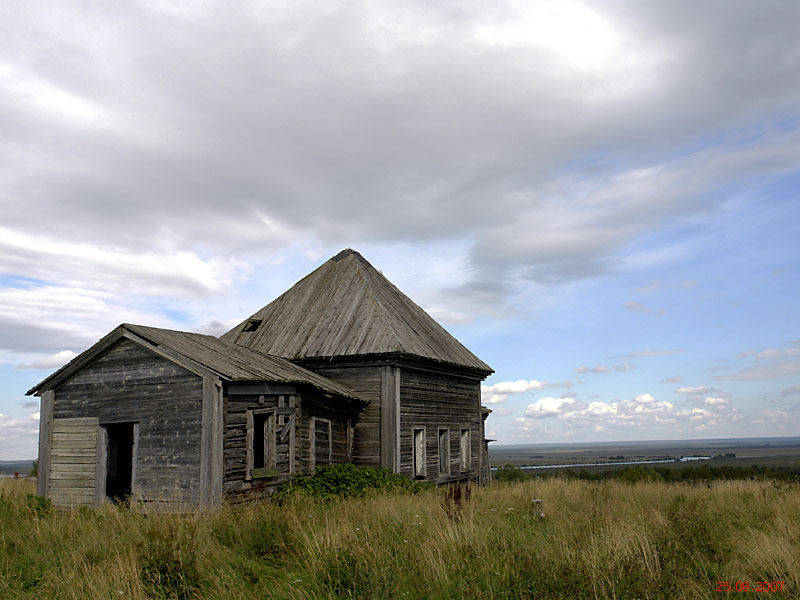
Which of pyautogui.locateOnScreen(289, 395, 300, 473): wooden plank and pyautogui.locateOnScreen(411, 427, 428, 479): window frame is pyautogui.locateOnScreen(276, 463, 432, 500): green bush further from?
pyautogui.locateOnScreen(411, 427, 428, 479): window frame

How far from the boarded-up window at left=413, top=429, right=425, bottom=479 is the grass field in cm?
792

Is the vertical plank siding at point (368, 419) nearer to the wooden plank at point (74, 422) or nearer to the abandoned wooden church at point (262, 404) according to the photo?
the abandoned wooden church at point (262, 404)

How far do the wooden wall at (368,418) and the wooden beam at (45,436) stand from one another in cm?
762

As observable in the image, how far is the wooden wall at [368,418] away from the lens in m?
18.5

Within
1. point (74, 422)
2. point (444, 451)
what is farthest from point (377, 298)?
point (74, 422)

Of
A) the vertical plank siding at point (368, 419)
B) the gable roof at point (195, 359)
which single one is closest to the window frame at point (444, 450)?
the vertical plank siding at point (368, 419)

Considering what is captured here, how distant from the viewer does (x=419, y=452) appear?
64.4 ft

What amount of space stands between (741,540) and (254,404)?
32.2ft

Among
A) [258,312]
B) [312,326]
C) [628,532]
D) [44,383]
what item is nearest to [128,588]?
[628,532]

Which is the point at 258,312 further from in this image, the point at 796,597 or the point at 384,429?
the point at 796,597

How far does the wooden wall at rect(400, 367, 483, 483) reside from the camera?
18.9 metres

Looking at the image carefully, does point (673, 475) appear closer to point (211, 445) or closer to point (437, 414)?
point (437, 414)

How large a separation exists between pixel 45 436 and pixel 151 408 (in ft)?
10.7

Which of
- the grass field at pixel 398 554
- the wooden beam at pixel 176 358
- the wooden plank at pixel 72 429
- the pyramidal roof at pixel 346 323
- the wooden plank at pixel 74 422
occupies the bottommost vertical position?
the grass field at pixel 398 554
